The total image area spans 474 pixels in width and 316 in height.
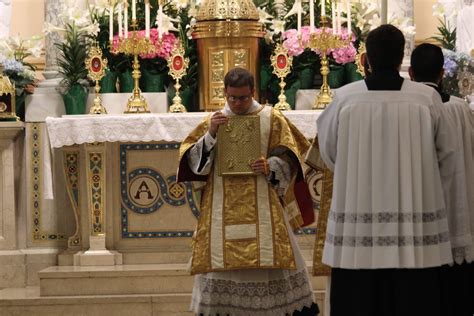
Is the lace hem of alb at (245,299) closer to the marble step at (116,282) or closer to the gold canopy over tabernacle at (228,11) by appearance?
the marble step at (116,282)

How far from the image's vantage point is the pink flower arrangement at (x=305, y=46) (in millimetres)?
10133

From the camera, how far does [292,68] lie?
416 inches

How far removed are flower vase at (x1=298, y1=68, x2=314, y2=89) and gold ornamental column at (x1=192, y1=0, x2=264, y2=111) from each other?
510mm

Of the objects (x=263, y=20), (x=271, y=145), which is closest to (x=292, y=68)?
(x=263, y=20)

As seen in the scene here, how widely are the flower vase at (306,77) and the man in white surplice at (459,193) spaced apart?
3.94 m

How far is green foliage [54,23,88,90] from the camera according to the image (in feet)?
34.5

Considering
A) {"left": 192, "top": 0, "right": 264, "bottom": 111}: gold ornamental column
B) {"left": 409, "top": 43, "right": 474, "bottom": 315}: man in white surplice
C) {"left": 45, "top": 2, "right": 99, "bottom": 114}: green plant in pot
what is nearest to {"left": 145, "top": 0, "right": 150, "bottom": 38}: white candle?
{"left": 192, "top": 0, "right": 264, "bottom": 111}: gold ornamental column

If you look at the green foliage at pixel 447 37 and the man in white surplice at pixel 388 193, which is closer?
the man in white surplice at pixel 388 193

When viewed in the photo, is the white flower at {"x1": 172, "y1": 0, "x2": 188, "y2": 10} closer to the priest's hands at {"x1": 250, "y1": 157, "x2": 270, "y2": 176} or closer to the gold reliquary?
the gold reliquary

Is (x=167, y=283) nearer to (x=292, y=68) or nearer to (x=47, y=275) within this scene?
(x=47, y=275)

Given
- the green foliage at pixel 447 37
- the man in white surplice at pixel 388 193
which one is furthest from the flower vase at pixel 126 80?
the man in white surplice at pixel 388 193

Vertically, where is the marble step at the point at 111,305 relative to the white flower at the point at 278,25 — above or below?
below

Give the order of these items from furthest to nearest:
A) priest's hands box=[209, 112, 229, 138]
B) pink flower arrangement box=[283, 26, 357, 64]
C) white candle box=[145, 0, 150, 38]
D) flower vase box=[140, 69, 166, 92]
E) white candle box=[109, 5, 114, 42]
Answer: flower vase box=[140, 69, 166, 92] → pink flower arrangement box=[283, 26, 357, 64] → white candle box=[109, 5, 114, 42] → white candle box=[145, 0, 150, 38] → priest's hands box=[209, 112, 229, 138]

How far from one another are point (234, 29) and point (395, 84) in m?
4.07
